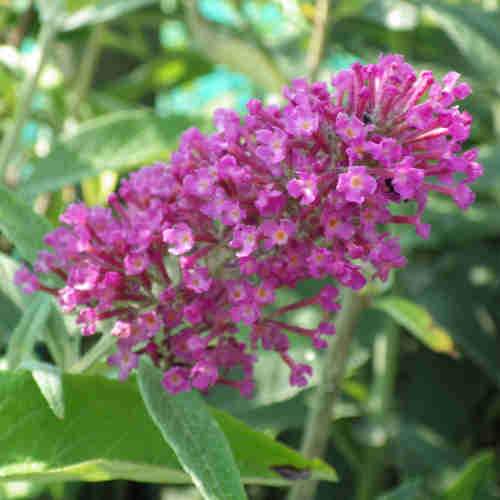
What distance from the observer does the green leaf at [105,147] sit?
1.23 metres

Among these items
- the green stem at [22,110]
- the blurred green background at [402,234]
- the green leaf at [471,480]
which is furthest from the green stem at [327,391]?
the green stem at [22,110]

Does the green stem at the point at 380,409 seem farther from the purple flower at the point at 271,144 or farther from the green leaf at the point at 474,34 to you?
the purple flower at the point at 271,144

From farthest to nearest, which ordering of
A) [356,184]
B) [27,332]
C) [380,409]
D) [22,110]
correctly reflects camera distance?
[380,409], [22,110], [27,332], [356,184]

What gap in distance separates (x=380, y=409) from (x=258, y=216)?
647mm

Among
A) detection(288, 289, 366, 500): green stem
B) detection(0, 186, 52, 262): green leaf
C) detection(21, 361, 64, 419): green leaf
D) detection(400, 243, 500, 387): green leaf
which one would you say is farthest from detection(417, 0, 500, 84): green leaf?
detection(21, 361, 64, 419): green leaf

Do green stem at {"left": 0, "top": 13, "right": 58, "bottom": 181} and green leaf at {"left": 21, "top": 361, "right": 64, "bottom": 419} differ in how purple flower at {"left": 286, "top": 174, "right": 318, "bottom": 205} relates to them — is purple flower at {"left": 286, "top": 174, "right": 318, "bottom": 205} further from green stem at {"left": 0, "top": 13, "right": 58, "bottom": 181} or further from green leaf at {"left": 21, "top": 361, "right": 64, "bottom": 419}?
green stem at {"left": 0, "top": 13, "right": 58, "bottom": 181}

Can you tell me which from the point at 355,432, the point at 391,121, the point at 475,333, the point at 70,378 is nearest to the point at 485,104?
the point at 475,333

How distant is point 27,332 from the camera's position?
0.93 metres

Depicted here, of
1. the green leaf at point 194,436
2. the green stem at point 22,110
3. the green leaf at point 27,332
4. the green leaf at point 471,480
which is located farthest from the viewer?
the green stem at point 22,110

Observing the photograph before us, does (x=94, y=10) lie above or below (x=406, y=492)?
above

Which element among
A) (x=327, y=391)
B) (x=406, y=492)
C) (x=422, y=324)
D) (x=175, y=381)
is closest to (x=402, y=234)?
A: (x=422, y=324)

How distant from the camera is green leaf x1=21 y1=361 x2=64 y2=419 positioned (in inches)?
30.3

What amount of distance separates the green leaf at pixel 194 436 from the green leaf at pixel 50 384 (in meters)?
0.09

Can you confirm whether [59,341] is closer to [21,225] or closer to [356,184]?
[21,225]
